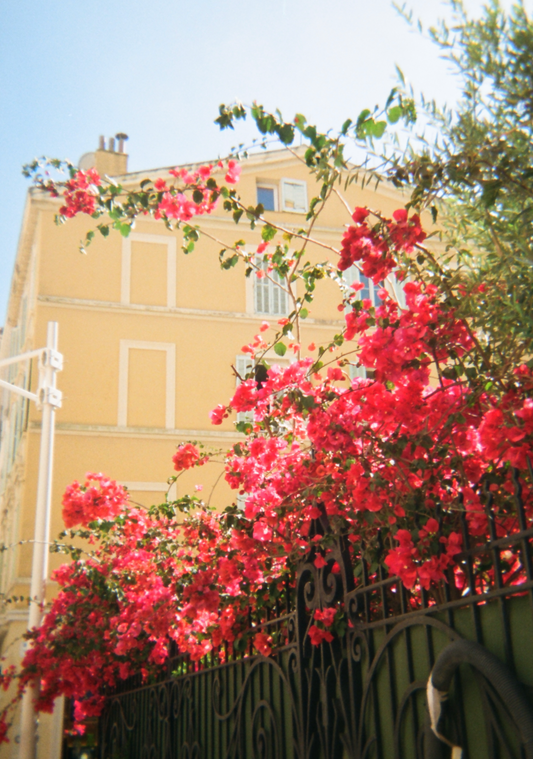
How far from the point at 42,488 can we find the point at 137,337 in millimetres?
8267

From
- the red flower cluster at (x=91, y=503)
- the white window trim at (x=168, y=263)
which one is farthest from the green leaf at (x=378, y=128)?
the white window trim at (x=168, y=263)

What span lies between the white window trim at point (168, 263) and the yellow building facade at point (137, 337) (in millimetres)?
28

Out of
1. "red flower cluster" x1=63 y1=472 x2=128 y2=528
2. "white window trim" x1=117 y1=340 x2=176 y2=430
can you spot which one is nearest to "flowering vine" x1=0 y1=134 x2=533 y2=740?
"red flower cluster" x1=63 y1=472 x2=128 y2=528

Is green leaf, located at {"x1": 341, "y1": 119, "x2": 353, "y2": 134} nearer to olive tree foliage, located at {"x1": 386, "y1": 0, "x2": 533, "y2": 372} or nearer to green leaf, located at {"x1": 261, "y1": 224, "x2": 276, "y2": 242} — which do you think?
olive tree foliage, located at {"x1": 386, "y1": 0, "x2": 533, "y2": 372}

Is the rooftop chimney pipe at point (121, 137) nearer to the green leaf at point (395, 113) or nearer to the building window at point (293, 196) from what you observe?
the building window at point (293, 196)

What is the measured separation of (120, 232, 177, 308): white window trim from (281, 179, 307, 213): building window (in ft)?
10.5

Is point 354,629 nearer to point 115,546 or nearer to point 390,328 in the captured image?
point 390,328

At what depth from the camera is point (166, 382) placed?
17969 mm

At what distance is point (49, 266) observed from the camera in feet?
58.5

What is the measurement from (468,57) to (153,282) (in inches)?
643

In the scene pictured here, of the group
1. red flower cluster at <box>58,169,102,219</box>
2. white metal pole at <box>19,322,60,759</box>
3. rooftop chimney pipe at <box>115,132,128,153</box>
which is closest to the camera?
red flower cluster at <box>58,169,102,219</box>

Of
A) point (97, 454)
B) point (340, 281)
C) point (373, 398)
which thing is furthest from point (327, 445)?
point (97, 454)

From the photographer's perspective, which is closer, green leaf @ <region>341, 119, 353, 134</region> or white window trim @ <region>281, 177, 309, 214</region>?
green leaf @ <region>341, 119, 353, 134</region>

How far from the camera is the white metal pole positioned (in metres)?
8.73
